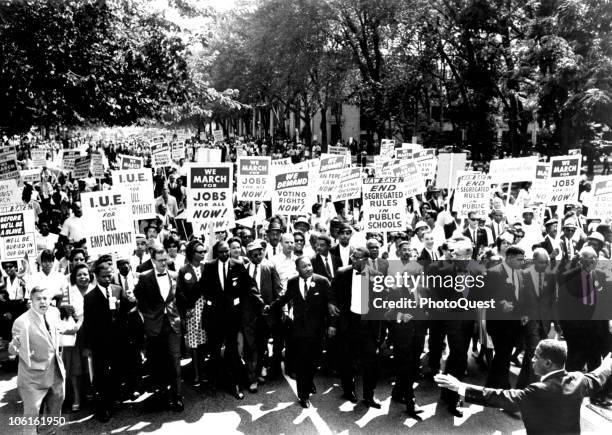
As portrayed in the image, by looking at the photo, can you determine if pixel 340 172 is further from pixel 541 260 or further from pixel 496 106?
pixel 496 106

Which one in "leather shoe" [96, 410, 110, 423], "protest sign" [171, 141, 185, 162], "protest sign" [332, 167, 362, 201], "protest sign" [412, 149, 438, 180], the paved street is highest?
"protest sign" [171, 141, 185, 162]

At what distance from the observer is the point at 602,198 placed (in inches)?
438

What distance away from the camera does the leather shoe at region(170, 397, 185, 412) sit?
700 centimetres

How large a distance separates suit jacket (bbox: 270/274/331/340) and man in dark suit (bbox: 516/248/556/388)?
228cm

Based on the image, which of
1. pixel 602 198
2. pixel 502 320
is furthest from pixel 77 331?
pixel 602 198

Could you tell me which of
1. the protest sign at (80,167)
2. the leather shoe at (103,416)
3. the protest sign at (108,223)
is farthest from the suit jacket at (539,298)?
the protest sign at (80,167)

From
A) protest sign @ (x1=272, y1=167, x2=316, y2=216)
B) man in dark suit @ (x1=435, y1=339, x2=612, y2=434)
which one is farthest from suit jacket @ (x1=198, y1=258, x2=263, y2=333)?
protest sign @ (x1=272, y1=167, x2=316, y2=216)

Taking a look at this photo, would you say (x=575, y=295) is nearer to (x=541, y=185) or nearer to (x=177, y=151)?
(x=541, y=185)

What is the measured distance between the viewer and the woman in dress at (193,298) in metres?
7.49

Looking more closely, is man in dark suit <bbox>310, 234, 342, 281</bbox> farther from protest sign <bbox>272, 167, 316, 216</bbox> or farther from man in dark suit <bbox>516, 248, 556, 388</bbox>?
protest sign <bbox>272, 167, 316, 216</bbox>

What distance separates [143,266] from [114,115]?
11.0 m

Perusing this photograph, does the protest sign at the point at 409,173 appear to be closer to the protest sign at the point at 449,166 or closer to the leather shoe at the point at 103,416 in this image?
the protest sign at the point at 449,166

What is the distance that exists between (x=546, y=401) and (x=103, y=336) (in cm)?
478

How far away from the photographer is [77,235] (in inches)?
456
